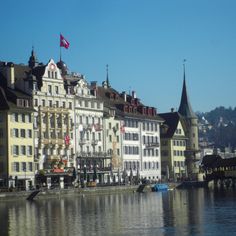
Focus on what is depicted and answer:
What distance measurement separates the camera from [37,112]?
424 feet

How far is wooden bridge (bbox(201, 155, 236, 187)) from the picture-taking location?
16612cm

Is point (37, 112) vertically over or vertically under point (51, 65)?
under

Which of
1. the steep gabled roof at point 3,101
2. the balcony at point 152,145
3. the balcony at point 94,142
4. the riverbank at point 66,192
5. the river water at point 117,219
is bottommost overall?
the river water at point 117,219

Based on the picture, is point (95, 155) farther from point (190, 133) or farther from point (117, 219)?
point (117, 219)

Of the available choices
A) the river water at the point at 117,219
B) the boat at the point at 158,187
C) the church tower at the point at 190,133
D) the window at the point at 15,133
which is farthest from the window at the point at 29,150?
the church tower at the point at 190,133

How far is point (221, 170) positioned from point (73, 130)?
155 feet

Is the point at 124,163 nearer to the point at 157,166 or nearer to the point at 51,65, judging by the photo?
the point at 157,166

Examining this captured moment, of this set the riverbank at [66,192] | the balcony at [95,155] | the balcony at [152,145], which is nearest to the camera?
the riverbank at [66,192]

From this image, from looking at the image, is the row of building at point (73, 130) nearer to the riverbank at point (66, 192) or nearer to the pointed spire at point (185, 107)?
the riverbank at point (66, 192)

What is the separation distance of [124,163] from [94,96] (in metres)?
17.4

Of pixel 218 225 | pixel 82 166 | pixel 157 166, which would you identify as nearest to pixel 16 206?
pixel 218 225

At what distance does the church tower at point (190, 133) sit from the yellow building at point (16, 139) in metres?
69.3

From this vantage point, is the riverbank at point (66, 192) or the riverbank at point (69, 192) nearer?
the riverbank at point (66, 192)

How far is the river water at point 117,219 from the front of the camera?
6113cm
